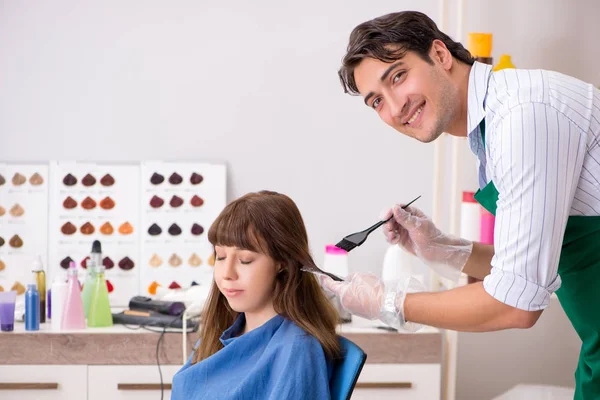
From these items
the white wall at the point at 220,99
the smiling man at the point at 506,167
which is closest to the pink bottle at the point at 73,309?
the white wall at the point at 220,99

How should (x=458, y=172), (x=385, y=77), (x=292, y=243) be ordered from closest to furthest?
(x=385, y=77) < (x=292, y=243) < (x=458, y=172)

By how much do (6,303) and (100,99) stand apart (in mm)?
846

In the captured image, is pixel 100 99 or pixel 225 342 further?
pixel 100 99

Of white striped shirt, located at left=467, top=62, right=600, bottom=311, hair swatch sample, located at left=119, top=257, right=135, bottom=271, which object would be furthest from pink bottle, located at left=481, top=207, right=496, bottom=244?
hair swatch sample, located at left=119, top=257, right=135, bottom=271

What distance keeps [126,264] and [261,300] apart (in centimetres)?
116

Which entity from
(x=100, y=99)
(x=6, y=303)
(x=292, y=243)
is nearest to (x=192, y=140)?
(x=100, y=99)

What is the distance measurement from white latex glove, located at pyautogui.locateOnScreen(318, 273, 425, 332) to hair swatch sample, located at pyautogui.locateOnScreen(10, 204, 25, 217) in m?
1.59

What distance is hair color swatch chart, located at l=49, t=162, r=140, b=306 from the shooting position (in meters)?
2.74

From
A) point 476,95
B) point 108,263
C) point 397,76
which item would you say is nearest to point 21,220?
point 108,263

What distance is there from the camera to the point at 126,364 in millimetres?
2367

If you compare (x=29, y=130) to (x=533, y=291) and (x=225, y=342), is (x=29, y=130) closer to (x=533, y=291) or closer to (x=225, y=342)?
(x=225, y=342)

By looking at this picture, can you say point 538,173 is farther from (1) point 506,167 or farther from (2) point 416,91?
(2) point 416,91

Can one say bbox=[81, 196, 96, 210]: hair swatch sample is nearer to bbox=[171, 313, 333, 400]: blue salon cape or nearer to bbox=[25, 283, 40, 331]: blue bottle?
bbox=[25, 283, 40, 331]: blue bottle

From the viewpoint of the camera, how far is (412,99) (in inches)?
57.9
